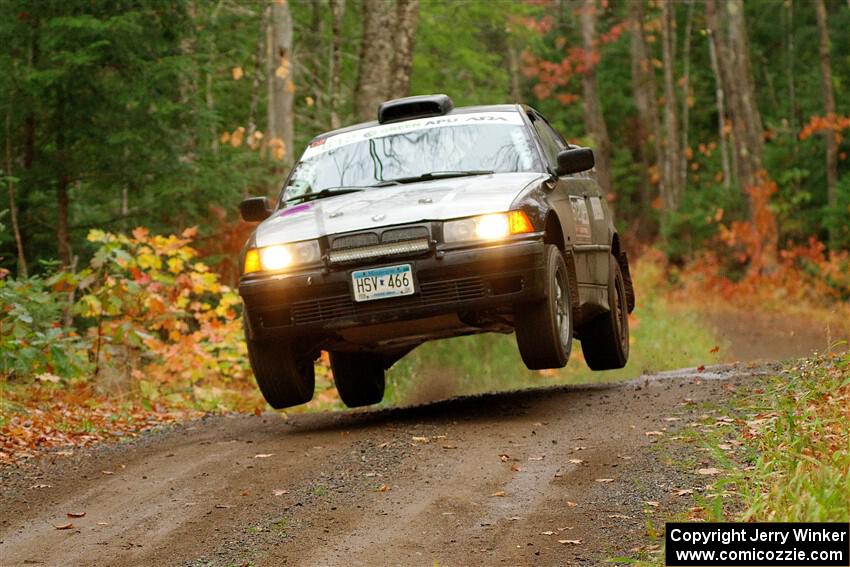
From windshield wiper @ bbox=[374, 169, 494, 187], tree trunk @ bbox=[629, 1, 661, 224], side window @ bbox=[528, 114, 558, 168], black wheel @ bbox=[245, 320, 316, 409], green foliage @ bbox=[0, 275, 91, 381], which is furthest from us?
tree trunk @ bbox=[629, 1, 661, 224]

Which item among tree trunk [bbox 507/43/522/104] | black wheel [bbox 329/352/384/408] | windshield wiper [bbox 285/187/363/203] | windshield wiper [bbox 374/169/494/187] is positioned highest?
tree trunk [bbox 507/43/522/104]

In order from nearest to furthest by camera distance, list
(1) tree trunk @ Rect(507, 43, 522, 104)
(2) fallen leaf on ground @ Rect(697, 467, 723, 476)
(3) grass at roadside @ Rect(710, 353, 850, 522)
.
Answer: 1. (3) grass at roadside @ Rect(710, 353, 850, 522)
2. (2) fallen leaf on ground @ Rect(697, 467, 723, 476)
3. (1) tree trunk @ Rect(507, 43, 522, 104)

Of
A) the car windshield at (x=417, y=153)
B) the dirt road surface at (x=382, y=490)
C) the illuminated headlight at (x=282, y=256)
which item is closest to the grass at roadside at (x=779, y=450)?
the dirt road surface at (x=382, y=490)

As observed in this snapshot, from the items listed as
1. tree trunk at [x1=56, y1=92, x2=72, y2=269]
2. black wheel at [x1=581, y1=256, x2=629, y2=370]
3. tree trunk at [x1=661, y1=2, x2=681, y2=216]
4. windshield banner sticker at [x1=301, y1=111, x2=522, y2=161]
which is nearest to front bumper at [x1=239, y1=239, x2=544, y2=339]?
windshield banner sticker at [x1=301, y1=111, x2=522, y2=161]

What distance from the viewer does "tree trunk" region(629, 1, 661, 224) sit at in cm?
4016

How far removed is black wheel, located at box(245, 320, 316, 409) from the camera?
336 inches

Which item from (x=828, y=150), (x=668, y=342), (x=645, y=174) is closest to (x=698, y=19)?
(x=645, y=174)

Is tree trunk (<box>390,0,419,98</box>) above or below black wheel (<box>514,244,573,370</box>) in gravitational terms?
above

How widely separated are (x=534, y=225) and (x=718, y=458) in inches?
86.4

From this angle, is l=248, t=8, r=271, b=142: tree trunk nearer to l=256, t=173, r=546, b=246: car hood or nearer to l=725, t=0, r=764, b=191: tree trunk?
l=725, t=0, r=764, b=191: tree trunk

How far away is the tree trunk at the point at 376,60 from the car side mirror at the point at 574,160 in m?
5.60

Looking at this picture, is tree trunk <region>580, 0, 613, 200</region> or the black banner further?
tree trunk <region>580, 0, 613, 200</region>

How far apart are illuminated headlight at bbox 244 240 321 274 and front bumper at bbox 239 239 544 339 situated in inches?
2.9

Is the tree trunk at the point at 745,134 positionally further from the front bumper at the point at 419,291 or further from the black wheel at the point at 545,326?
the front bumper at the point at 419,291
